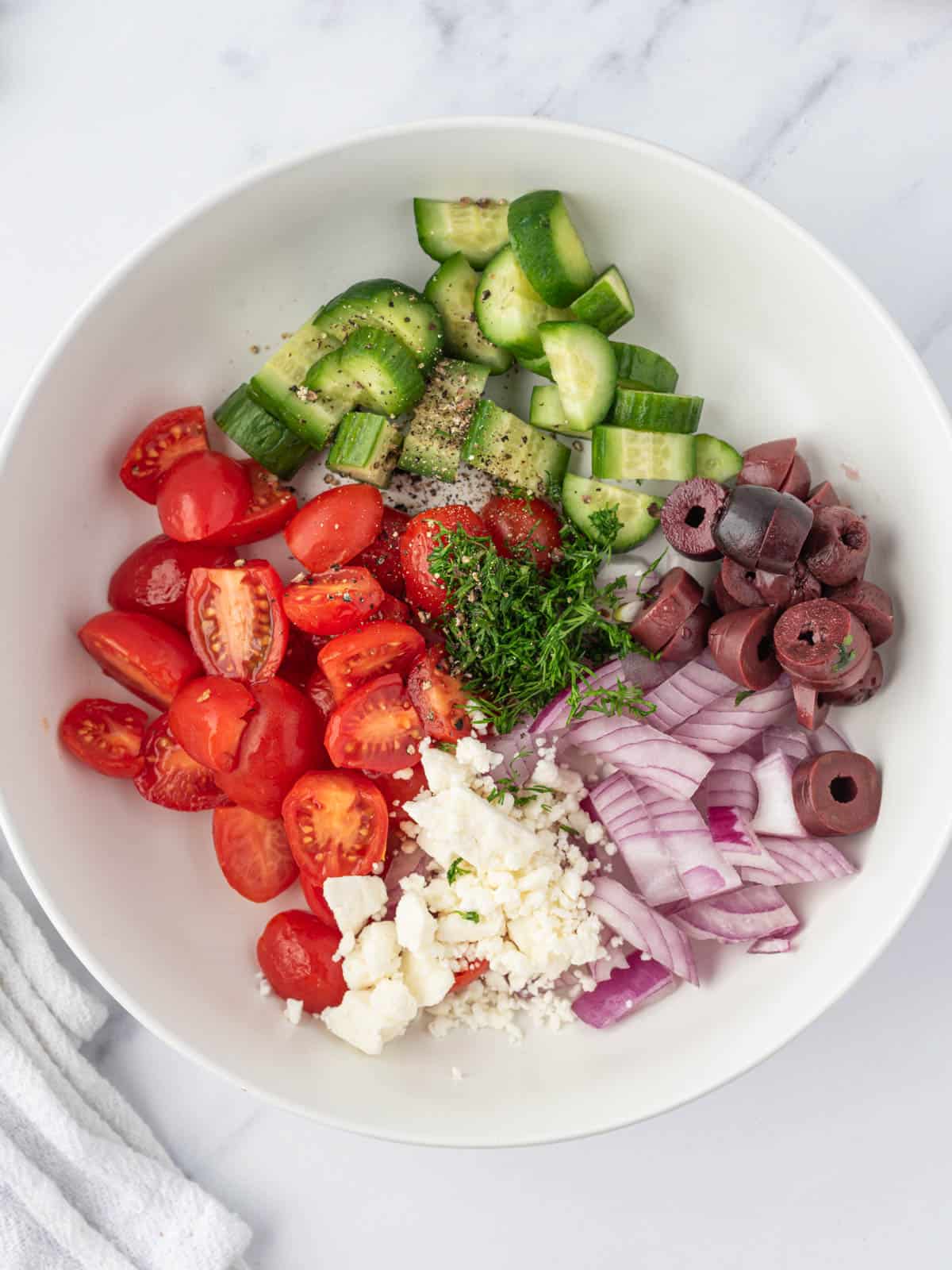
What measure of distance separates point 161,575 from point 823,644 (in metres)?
1.24

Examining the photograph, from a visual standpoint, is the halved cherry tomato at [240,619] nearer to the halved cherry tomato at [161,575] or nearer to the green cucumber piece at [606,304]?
the halved cherry tomato at [161,575]

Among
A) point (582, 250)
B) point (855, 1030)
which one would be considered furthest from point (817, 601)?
point (855, 1030)

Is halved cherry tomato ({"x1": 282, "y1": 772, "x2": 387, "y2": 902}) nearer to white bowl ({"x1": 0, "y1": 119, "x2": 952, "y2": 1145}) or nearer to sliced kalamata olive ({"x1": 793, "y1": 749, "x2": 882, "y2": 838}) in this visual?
white bowl ({"x1": 0, "y1": 119, "x2": 952, "y2": 1145})

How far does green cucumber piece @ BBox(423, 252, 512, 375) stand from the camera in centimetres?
192

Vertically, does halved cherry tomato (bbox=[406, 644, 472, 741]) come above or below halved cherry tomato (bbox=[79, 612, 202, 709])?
above

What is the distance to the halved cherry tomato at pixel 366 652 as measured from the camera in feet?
6.17

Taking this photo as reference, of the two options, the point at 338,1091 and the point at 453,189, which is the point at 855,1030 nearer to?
the point at 338,1091

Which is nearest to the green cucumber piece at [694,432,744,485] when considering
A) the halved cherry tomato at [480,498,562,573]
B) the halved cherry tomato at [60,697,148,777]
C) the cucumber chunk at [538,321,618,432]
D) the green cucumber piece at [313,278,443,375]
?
the cucumber chunk at [538,321,618,432]

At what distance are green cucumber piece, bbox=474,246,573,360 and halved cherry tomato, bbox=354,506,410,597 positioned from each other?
0.40 metres

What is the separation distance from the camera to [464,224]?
1902mm

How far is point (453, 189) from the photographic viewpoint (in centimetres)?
190

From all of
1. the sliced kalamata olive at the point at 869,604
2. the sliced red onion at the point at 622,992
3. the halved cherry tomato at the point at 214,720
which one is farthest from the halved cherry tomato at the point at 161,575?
the sliced kalamata olive at the point at 869,604

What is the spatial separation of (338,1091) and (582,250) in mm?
1634

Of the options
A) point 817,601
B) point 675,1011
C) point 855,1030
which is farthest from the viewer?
point 855,1030
